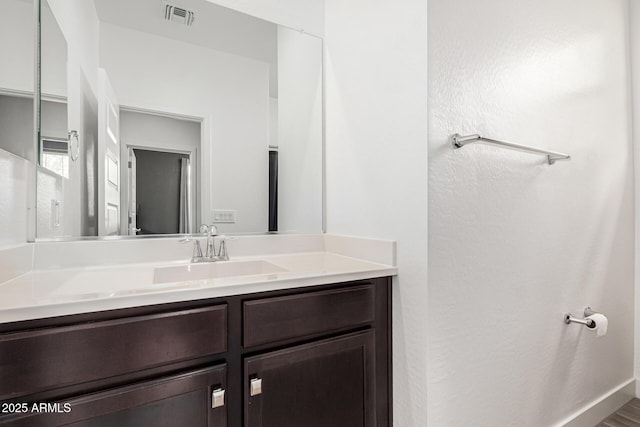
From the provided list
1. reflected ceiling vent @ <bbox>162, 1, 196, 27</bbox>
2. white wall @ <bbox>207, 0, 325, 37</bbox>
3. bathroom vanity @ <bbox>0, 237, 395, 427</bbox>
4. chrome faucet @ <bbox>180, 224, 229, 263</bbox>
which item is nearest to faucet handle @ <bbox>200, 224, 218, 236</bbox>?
chrome faucet @ <bbox>180, 224, 229, 263</bbox>

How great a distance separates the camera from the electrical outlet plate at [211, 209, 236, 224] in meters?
1.47

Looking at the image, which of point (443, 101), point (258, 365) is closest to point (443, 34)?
point (443, 101)

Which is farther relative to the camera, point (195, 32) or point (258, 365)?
point (195, 32)

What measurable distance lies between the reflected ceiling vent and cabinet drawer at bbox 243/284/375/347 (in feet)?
4.09

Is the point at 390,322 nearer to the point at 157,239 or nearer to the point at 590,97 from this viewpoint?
the point at 157,239

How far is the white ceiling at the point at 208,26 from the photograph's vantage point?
130 cm

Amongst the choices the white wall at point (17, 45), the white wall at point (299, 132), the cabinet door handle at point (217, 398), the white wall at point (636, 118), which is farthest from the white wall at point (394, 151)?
the white wall at point (636, 118)

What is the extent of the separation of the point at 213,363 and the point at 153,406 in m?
0.16

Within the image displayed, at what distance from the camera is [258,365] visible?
3.11ft

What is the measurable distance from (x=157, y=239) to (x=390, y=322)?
0.99 m

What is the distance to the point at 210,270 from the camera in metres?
1.28

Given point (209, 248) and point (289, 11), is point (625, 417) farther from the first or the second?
point (289, 11)

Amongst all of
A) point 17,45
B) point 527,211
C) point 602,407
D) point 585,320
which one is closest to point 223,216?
point 17,45

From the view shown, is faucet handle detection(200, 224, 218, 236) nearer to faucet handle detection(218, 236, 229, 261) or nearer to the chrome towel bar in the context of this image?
faucet handle detection(218, 236, 229, 261)
